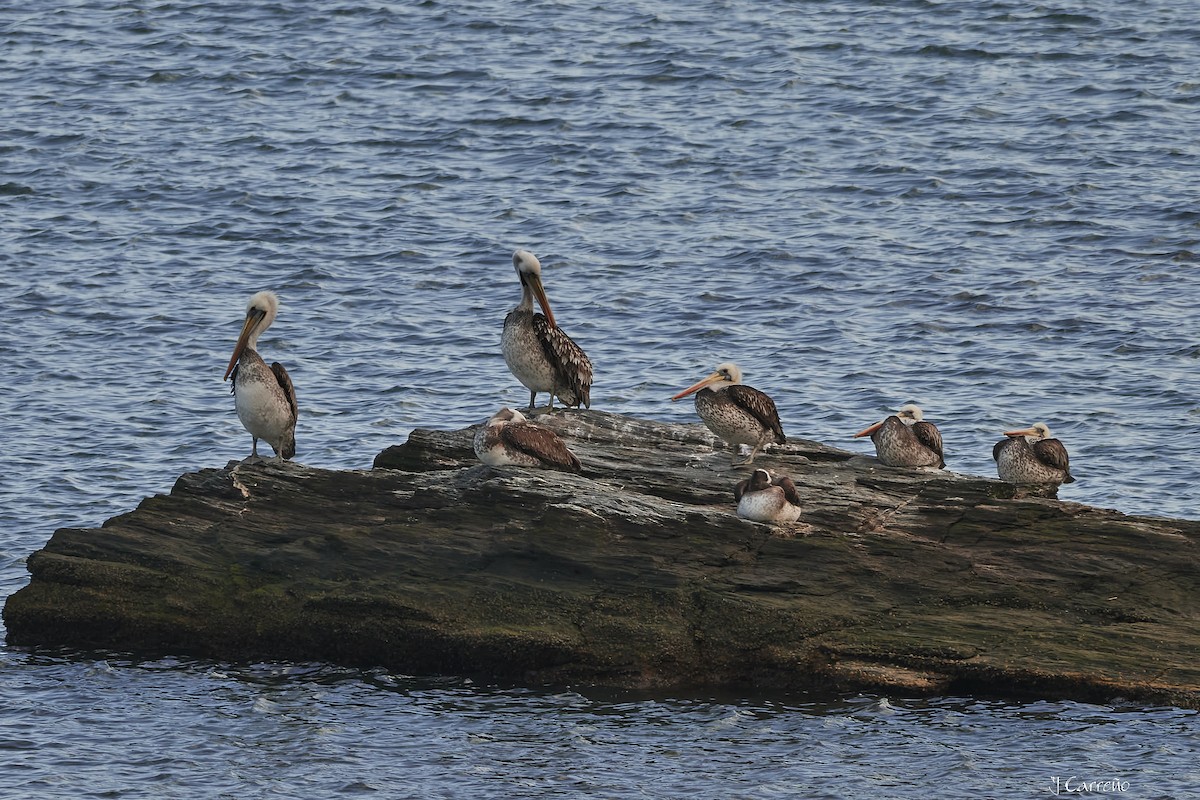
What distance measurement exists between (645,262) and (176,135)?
1350cm

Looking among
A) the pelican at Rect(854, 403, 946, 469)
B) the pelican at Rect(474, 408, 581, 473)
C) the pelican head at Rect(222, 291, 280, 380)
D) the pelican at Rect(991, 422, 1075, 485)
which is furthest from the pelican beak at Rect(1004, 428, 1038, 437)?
the pelican head at Rect(222, 291, 280, 380)

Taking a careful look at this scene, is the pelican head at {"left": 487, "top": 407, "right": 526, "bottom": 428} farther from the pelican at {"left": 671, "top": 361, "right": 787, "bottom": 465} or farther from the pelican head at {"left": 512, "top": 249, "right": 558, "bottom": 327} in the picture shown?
the pelican head at {"left": 512, "top": 249, "right": 558, "bottom": 327}

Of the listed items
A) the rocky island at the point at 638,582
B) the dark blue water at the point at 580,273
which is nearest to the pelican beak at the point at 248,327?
the rocky island at the point at 638,582

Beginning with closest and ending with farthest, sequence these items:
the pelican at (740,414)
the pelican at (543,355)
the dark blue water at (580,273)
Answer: the dark blue water at (580,273) → the pelican at (740,414) → the pelican at (543,355)

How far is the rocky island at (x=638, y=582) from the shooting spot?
14727 millimetres

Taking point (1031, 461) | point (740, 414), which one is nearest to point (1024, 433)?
point (1031, 461)

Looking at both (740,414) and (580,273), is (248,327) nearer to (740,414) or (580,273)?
(740,414)

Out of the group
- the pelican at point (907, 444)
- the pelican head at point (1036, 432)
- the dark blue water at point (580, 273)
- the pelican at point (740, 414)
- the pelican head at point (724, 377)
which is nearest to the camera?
the dark blue water at point (580, 273)

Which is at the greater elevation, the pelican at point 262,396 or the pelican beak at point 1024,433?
the pelican at point 262,396

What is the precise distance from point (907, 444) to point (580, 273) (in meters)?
13.8

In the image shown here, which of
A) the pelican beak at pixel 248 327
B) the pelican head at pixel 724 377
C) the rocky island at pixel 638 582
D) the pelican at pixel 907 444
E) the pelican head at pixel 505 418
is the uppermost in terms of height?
the pelican beak at pixel 248 327

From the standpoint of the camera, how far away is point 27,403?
2473 cm

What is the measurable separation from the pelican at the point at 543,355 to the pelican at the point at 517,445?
1.82 meters

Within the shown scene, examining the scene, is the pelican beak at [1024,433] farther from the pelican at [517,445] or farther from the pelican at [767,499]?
the pelican at [517,445]
